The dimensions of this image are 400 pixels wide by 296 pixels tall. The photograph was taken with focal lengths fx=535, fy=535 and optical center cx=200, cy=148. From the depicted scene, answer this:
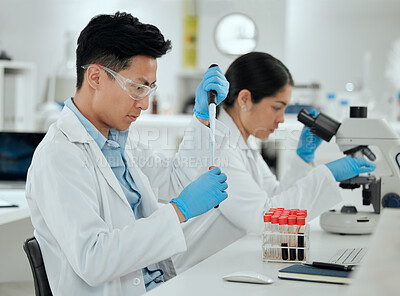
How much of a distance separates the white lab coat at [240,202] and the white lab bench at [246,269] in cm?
11

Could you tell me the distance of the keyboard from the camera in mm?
1466

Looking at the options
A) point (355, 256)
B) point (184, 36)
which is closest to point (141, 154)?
point (355, 256)

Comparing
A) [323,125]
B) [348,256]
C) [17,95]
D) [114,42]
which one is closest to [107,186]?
[114,42]

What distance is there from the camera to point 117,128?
1563 millimetres

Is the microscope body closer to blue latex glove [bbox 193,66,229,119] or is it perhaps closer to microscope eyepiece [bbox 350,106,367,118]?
microscope eyepiece [bbox 350,106,367,118]

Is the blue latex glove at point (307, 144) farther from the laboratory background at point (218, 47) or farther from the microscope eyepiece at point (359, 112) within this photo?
the laboratory background at point (218, 47)

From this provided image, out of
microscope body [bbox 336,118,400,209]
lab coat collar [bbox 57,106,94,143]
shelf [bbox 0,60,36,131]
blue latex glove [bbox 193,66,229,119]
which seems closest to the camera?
lab coat collar [bbox 57,106,94,143]

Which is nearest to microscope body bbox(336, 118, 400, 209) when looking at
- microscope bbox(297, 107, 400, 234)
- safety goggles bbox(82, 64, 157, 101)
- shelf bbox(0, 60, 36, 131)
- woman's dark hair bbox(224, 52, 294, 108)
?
microscope bbox(297, 107, 400, 234)

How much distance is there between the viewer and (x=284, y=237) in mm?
1485

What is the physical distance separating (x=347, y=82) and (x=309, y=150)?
131 inches

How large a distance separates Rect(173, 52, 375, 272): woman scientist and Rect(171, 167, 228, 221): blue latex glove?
39 centimetres

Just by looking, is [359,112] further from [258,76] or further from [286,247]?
[286,247]

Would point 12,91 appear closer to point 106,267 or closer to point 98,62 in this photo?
point 98,62

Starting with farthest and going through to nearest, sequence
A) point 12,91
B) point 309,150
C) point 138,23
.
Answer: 1. point 12,91
2. point 309,150
3. point 138,23
